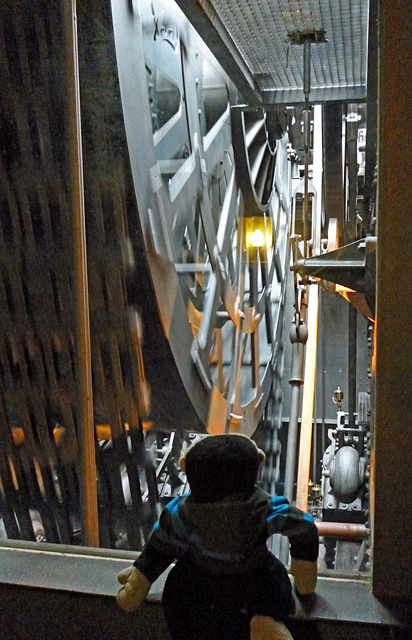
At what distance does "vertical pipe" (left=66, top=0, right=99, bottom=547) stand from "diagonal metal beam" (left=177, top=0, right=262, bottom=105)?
1.15 ft

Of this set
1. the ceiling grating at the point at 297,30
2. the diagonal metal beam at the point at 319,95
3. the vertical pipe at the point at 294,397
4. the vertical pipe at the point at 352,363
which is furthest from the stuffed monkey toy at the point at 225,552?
the vertical pipe at the point at 352,363

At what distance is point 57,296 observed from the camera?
2.44 metres

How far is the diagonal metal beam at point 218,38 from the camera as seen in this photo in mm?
1927

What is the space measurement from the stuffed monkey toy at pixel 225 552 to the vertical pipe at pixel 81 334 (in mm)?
693

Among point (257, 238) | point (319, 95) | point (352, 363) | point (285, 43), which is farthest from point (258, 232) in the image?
point (285, 43)

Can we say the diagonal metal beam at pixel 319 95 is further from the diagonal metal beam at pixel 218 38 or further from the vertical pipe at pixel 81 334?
the vertical pipe at pixel 81 334

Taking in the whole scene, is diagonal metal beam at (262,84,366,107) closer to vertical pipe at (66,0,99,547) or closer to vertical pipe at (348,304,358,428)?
vertical pipe at (66,0,99,547)

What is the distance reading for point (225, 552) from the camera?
1.35m

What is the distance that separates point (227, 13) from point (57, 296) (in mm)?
1063

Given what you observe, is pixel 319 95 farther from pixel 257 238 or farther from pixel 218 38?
pixel 257 238

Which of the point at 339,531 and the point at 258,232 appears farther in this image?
the point at 258,232

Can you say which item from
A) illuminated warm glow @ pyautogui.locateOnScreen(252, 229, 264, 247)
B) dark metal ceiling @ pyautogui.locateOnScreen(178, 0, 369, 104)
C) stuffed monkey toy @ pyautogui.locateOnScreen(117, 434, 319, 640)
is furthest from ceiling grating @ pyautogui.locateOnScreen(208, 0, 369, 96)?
illuminated warm glow @ pyautogui.locateOnScreen(252, 229, 264, 247)

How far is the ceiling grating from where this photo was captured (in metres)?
1.86

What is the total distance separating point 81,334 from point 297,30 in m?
1.07
